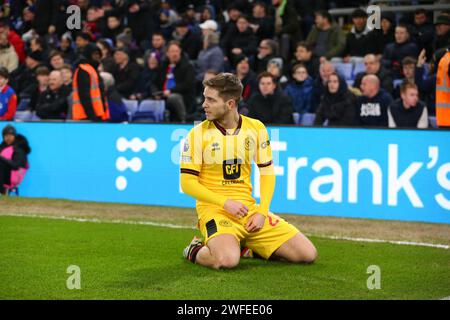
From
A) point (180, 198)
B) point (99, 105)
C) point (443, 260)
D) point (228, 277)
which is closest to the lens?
point (228, 277)

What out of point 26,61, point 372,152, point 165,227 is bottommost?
point 165,227

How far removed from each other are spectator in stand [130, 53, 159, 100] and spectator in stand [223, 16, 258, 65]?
58.0 inches

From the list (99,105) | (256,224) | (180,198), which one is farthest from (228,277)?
(99,105)

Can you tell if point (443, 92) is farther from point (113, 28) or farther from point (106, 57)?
point (113, 28)

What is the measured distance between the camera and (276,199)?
40.9ft

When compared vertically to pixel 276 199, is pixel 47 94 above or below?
above

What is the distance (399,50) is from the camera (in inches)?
611

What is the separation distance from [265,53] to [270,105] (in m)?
2.99

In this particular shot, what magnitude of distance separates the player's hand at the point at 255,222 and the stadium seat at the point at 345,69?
8.47 metres

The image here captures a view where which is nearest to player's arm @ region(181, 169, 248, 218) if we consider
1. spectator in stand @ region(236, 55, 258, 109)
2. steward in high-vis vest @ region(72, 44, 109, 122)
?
steward in high-vis vest @ region(72, 44, 109, 122)

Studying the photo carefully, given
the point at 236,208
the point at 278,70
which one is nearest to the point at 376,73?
the point at 278,70

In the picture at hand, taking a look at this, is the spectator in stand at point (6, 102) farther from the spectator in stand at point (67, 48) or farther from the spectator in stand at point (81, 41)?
the spectator in stand at point (67, 48)
